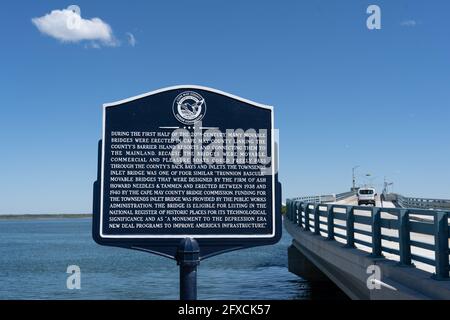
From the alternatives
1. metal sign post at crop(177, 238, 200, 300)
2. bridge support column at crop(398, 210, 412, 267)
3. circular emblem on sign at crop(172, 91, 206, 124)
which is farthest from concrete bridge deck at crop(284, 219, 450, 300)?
circular emblem on sign at crop(172, 91, 206, 124)

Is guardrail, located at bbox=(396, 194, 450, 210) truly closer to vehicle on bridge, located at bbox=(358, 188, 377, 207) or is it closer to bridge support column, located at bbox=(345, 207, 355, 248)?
vehicle on bridge, located at bbox=(358, 188, 377, 207)

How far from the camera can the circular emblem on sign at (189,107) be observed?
27.9 ft

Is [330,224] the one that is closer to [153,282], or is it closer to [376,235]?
[376,235]

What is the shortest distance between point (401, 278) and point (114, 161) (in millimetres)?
5119

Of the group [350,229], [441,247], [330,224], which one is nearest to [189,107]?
[441,247]

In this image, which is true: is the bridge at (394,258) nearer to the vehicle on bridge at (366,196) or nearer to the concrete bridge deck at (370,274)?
the concrete bridge deck at (370,274)

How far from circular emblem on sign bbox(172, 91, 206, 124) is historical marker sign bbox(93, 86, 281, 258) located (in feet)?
0.05

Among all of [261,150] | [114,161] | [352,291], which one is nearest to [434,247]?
[261,150]

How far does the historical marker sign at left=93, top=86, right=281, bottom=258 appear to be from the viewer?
8289 mm

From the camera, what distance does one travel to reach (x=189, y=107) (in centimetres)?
859

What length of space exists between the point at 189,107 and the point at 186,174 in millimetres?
1036
